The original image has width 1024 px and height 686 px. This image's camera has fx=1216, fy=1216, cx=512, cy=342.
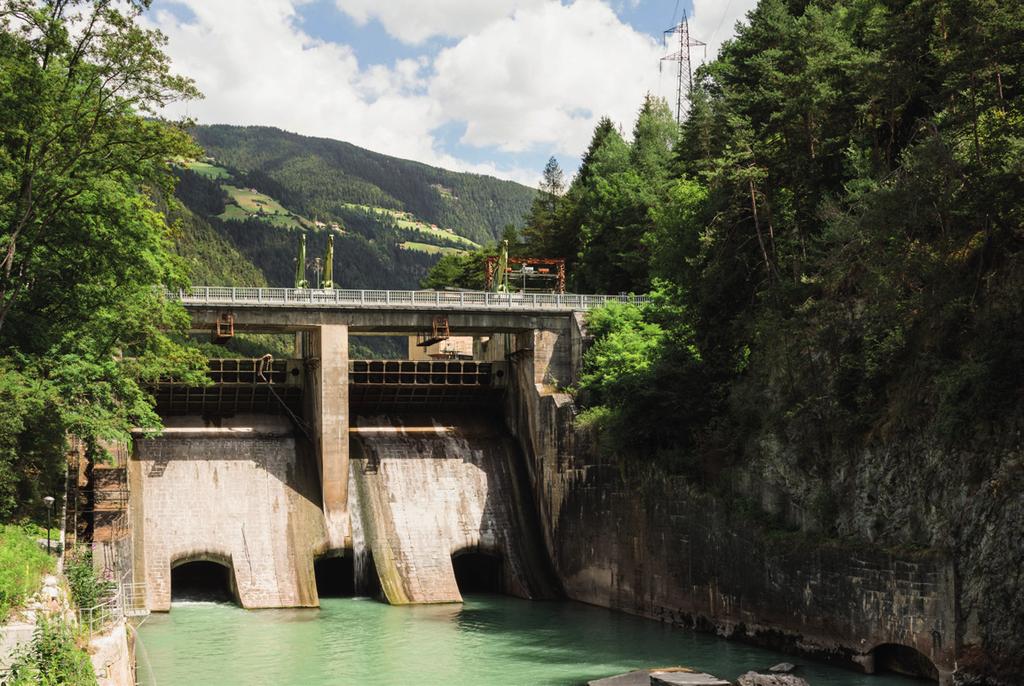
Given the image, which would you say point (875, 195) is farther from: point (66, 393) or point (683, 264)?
point (66, 393)

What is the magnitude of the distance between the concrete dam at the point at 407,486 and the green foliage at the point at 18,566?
1550cm

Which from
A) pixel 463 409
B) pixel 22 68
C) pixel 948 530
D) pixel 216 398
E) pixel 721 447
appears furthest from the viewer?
pixel 463 409

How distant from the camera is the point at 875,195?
34031mm

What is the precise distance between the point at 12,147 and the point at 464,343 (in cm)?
4414

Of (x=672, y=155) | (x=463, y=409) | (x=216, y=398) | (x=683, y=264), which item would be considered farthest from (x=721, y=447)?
(x=672, y=155)

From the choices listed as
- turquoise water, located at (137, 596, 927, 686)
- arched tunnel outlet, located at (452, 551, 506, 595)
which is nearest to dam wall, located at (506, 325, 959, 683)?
turquoise water, located at (137, 596, 927, 686)

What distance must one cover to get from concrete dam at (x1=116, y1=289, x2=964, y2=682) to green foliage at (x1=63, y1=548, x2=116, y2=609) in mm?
13253

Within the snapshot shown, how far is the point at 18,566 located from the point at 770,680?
17668mm

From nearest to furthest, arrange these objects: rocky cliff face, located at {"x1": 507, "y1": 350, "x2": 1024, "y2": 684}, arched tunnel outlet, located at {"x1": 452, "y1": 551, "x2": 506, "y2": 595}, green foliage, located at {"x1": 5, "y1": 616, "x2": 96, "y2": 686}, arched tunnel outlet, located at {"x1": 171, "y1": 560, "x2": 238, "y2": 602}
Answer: green foliage, located at {"x1": 5, "y1": 616, "x2": 96, "y2": 686} → rocky cliff face, located at {"x1": 507, "y1": 350, "x2": 1024, "y2": 684} → arched tunnel outlet, located at {"x1": 171, "y1": 560, "x2": 238, "y2": 602} → arched tunnel outlet, located at {"x1": 452, "y1": 551, "x2": 506, "y2": 595}

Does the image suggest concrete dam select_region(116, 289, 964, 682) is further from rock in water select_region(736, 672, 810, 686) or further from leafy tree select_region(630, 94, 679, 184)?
leafy tree select_region(630, 94, 679, 184)

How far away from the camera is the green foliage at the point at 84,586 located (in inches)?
1070

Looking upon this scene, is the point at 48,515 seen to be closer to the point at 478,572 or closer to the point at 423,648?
the point at 423,648

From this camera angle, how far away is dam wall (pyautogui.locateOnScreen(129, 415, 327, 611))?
Result: 45188 mm

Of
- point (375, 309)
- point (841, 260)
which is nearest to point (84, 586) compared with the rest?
point (841, 260)
